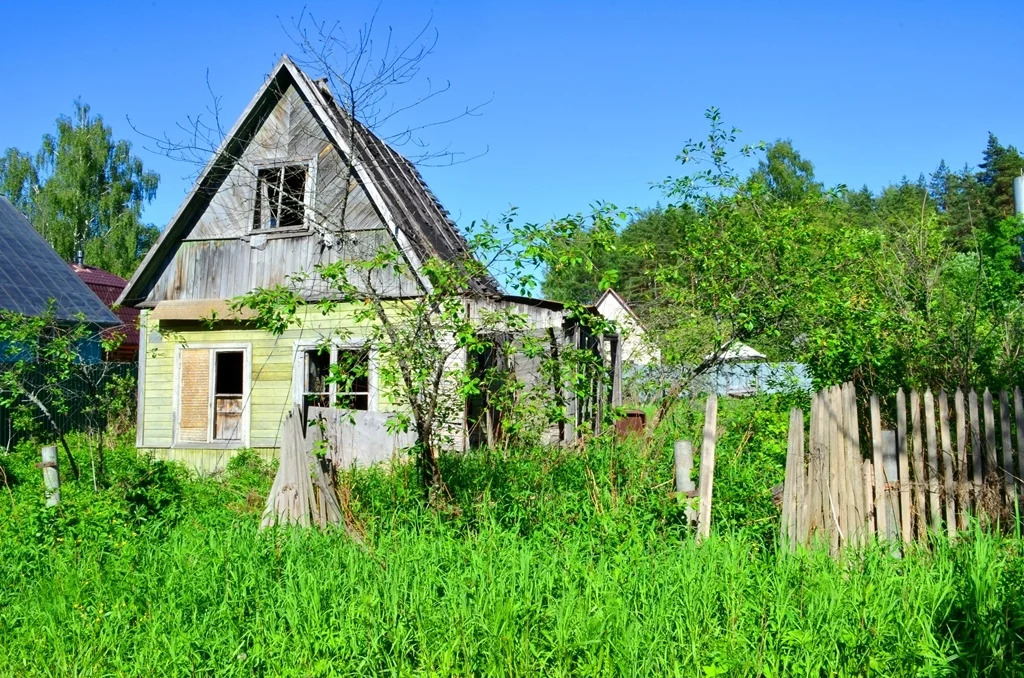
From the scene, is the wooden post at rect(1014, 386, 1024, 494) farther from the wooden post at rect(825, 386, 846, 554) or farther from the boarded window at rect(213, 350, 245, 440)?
the boarded window at rect(213, 350, 245, 440)

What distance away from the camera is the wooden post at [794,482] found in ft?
19.7

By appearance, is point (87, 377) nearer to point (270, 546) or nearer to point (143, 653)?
point (270, 546)

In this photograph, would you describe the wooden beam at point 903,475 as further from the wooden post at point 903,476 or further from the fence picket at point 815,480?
the fence picket at point 815,480

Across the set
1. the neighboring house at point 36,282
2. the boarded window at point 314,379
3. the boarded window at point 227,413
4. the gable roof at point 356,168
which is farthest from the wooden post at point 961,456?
the neighboring house at point 36,282

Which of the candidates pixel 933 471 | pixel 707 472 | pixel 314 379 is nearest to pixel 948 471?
pixel 933 471

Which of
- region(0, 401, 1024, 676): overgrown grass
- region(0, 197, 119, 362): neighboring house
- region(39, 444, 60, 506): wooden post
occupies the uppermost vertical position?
region(0, 197, 119, 362): neighboring house

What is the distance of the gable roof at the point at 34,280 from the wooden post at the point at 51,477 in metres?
11.0

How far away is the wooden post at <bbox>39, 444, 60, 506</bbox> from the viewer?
7637 millimetres

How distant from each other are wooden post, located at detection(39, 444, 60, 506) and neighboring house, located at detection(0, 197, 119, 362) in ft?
35.2

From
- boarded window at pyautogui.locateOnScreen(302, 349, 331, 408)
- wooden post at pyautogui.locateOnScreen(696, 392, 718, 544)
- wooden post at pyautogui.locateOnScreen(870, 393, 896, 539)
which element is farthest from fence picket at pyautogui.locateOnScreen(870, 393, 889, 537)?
boarded window at pyautogui.locateOnScreen(302, 349, 331, 408)

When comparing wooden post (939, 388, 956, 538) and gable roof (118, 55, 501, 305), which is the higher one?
gable roof (118, 55, 501, 305)

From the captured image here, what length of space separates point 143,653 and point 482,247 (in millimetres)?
3791

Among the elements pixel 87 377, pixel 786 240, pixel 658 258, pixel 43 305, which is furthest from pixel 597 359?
pixel 43 305

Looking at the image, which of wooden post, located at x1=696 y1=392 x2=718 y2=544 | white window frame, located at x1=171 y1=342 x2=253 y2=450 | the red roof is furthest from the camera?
the red roof
